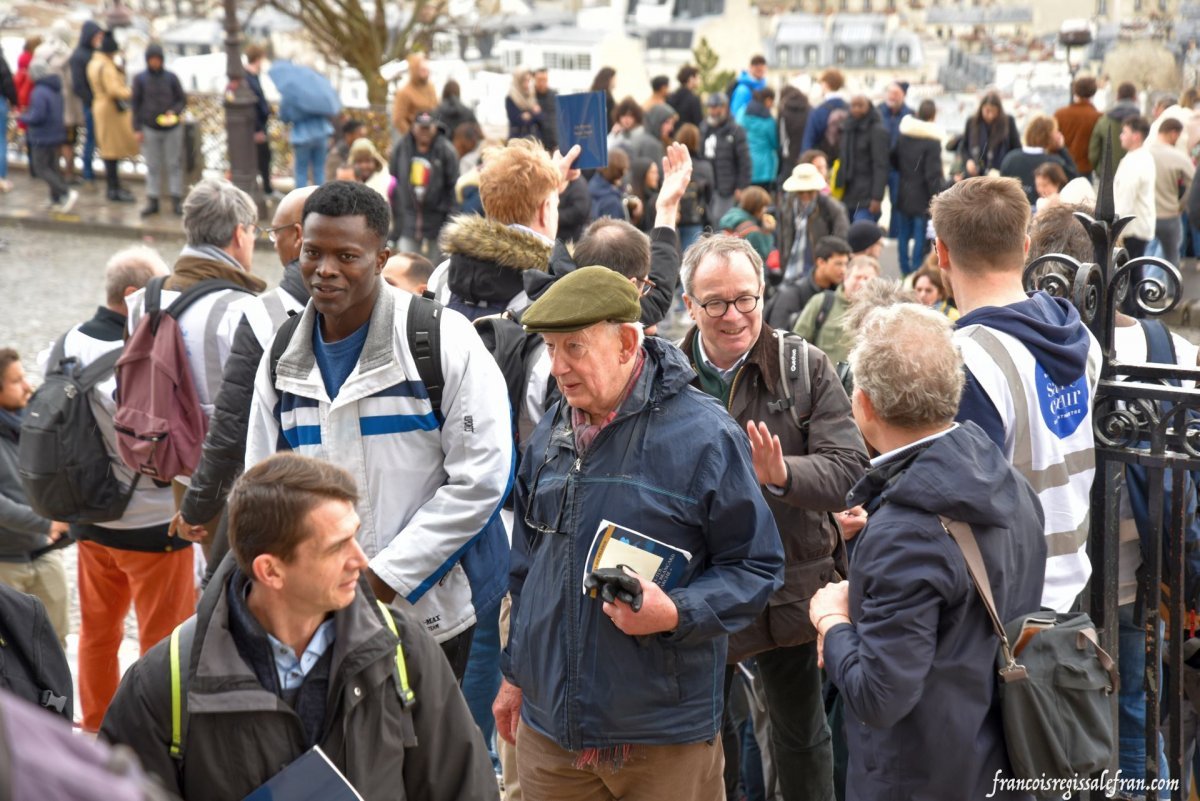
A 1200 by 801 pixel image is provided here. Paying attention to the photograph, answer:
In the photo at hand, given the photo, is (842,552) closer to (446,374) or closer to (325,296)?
(446,374)

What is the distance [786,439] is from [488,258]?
50.7 inches

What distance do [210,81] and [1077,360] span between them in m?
24.1

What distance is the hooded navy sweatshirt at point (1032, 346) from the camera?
11.0 feet

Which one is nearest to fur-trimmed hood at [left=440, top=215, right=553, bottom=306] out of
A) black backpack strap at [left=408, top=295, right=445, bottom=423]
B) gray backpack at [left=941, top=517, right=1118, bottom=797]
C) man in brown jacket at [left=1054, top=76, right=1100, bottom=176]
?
black backpack strap at [left=408, top=295, right=445, bottom=423]

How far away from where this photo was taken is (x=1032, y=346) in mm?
3373

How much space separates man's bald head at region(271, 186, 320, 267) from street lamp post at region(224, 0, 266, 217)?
12.1 m

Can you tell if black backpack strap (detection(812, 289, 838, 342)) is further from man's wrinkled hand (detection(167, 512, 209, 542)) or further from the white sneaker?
the white sneaker

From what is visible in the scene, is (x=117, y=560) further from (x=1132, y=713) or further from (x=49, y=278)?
(x=49, y=278)

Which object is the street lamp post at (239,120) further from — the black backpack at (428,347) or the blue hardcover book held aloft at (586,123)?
the black backpack at (428,347)

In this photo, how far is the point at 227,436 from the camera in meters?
4.30

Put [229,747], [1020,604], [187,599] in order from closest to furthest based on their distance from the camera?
[229,747]
[1020,604]
[187,599]

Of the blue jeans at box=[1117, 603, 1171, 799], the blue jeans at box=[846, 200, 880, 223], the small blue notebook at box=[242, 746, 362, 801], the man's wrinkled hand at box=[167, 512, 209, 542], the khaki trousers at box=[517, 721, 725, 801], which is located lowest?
the blue jeans at box=[1117, 603, 1171, 799]

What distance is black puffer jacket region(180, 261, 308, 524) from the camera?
4.29 m

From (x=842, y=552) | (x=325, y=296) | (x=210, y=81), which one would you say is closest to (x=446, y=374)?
(x=325, y=296)
